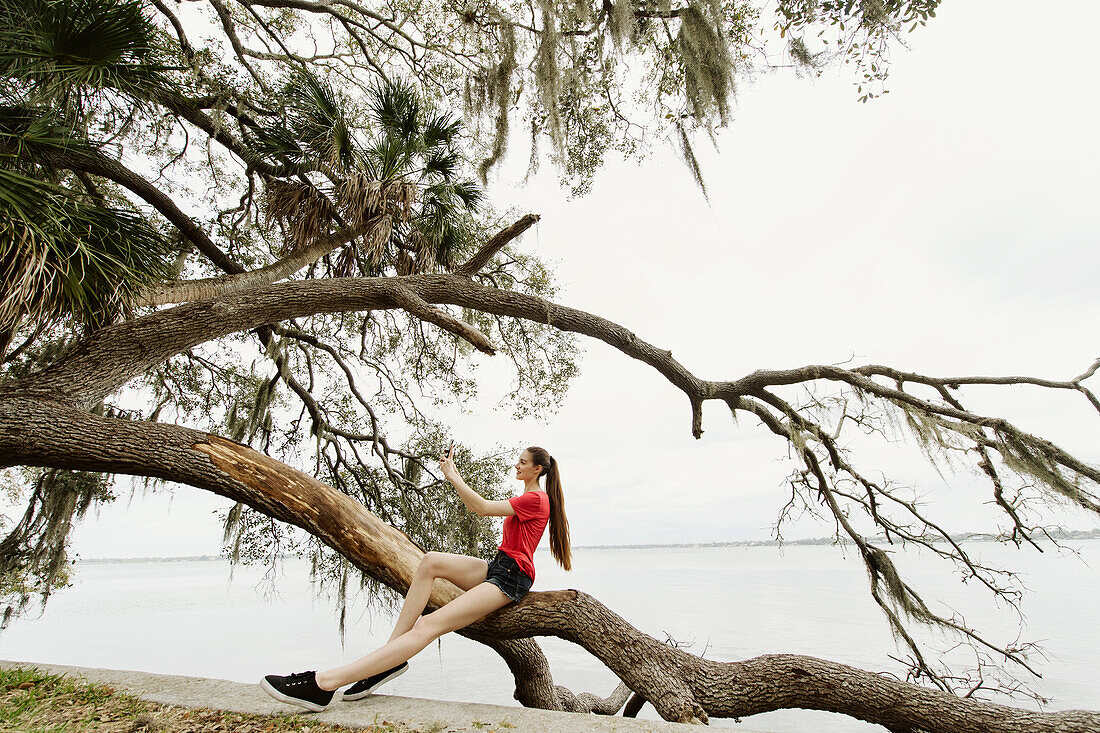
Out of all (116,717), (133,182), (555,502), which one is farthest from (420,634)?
(133,182)

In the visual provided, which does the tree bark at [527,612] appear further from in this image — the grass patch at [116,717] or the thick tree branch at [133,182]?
the thick tree branch at [133,182]

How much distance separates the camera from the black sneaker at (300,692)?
2.38 m

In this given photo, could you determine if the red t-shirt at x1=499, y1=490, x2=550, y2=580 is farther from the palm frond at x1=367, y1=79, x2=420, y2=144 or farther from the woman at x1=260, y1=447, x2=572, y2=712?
the palm frond at x1=367, y1=79, x2=420, y2=144

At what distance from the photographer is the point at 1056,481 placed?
346cm

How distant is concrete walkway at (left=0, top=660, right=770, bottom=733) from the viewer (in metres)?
2.29

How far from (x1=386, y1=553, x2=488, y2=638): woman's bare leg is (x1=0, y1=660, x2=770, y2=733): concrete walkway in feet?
1.06

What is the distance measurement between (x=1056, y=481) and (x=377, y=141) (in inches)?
229

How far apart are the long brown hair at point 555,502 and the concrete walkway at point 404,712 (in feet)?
2.62

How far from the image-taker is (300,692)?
7.88ft

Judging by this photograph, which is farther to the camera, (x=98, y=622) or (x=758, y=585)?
(x=758, y=585)

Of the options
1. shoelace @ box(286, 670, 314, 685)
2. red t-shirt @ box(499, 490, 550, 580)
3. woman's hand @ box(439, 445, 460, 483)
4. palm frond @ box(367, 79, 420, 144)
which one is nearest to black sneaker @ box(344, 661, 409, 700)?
shoelace @ box(286, 670, 314, 685)

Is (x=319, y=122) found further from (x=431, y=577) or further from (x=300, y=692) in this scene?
(x=300, y=692)

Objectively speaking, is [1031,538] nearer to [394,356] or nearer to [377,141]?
[377,141]

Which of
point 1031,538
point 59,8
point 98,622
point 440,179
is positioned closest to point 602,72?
point 440,179
